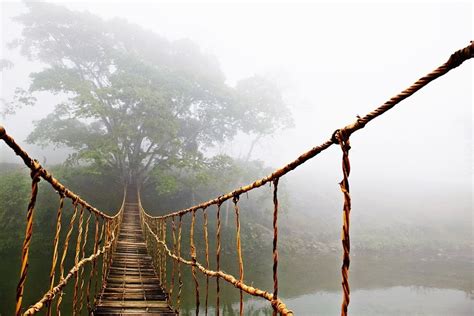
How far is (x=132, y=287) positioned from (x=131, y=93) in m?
10.1

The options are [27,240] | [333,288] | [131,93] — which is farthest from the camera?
[131,93]

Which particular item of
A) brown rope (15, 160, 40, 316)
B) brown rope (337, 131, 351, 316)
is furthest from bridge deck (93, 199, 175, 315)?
brown rope (337, 131, 351, 316)

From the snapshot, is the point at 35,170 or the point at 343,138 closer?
the point at 343,138

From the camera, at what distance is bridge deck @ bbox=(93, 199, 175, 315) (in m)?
3.96

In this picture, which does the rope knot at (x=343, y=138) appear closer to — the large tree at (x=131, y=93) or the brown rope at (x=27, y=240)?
the brown rope at (x=27, y=240)

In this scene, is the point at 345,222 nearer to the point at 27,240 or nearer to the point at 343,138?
the point at 343,138

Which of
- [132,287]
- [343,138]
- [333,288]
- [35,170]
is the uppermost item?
[343,138]

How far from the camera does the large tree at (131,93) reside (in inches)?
537

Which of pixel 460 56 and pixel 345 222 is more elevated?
pixel 460 56

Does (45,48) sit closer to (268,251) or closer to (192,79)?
(192,79)

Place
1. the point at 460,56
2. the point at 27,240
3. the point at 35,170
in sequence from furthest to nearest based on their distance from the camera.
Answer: the point at 35,170 → the point at 27,240 → the point at 460,56

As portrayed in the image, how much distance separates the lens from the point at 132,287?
486 centimetres

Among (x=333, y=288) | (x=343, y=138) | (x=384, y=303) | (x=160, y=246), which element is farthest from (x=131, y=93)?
(x=343, y=138)

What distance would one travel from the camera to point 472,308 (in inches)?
443
